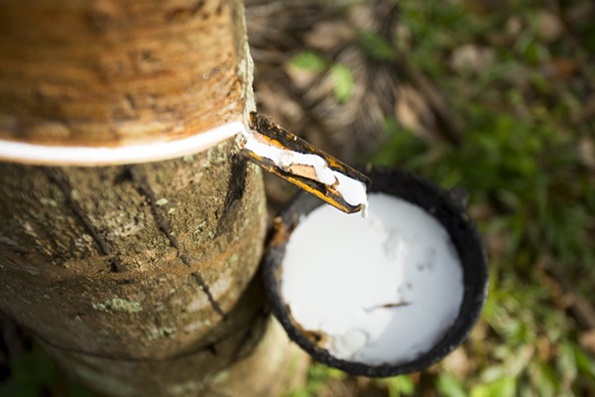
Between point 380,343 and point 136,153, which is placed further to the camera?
point 380,343

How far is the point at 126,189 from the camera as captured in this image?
2.54ft

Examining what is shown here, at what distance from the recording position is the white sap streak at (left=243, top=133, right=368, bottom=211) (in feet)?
2.86

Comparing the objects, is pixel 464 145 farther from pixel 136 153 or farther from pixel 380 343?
pixel 136 153

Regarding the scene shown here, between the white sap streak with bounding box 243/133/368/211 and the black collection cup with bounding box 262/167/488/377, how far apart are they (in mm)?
409

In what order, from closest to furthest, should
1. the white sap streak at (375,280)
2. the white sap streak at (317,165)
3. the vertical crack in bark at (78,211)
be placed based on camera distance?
the vertical crack in bark at (78,211)
the white sap streak at (317,165)
the white sap streak at (375,280)

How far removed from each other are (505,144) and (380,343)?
1.49m

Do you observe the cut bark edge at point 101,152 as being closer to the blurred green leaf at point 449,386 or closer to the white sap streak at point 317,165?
the white sap streak at point 317,165

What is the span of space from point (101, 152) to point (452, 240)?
99 cm

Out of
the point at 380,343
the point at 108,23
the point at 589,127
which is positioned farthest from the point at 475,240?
the point at 589,127

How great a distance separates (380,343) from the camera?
138 centimetres

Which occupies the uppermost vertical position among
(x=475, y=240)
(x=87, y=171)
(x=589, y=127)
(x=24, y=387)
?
(x=87, y=171)

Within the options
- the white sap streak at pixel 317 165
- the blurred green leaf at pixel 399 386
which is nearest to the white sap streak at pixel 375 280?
the white sap streak at pixel 317 165

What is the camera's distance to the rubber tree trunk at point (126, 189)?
64 centimetres

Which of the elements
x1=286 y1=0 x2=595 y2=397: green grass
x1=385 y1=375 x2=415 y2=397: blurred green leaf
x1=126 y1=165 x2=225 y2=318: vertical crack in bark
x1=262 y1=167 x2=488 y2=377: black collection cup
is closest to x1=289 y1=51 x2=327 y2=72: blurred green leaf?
x1=286 y1=0 x2=595 y2=397: green grass
